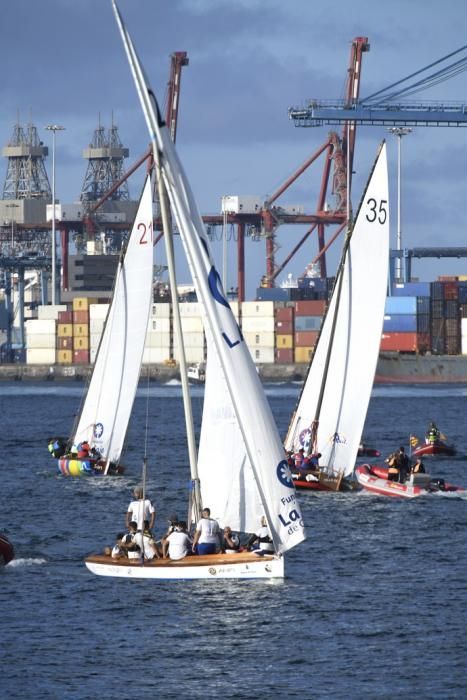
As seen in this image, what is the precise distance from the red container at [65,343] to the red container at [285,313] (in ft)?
77.4

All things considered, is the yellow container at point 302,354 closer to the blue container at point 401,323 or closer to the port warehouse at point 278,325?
the port warehouse at point 278,325

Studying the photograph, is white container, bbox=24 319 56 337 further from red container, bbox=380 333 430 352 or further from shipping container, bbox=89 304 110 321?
red container, bbox=380 333 430 352

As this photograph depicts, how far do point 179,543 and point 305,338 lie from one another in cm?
13456

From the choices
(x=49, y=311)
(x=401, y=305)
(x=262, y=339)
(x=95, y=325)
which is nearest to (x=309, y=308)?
(x=262, y=339)

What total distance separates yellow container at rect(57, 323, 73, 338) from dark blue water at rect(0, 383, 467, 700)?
128m

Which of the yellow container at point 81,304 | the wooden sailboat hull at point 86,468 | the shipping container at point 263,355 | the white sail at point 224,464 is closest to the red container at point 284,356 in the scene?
the shipping container at point 263,355

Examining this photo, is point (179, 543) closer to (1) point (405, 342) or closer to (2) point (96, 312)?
(1) point (405, 342)

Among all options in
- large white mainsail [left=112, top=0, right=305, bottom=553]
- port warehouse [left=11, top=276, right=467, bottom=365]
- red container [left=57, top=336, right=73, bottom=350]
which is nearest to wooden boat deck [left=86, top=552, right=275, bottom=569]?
large white mainsail [left=112, top=0, right=305, bottom=553]

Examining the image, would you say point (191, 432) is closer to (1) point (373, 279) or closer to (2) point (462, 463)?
(1) point (373, 279)

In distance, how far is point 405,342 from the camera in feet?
525

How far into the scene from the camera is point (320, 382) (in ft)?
164

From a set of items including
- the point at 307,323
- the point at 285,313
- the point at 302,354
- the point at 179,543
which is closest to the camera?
the point at 179,543

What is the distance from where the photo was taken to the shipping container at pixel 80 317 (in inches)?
6895

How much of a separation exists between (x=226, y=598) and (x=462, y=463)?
1357 inches
